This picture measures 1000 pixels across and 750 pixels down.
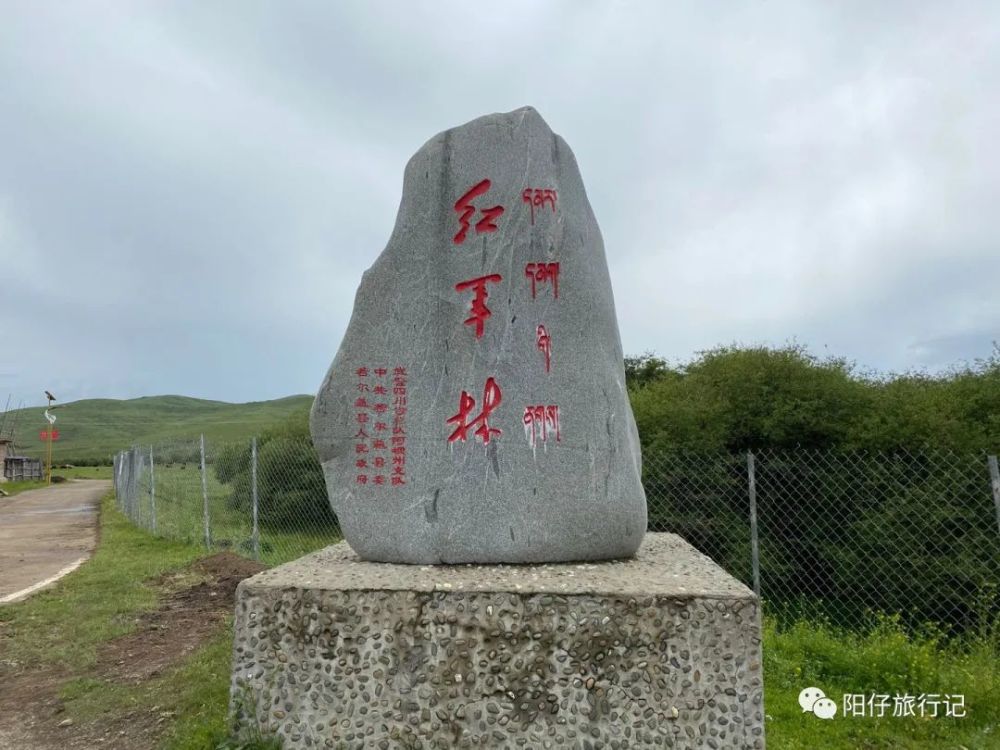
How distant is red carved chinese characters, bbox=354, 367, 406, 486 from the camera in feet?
13.3

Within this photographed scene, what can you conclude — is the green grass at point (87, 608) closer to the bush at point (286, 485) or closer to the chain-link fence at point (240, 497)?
the chain-link fence at point (240, 497)

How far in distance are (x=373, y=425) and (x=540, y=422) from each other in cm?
94

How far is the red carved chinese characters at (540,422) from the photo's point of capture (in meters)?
3.95

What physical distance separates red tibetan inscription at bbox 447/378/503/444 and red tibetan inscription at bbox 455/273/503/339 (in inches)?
12.6

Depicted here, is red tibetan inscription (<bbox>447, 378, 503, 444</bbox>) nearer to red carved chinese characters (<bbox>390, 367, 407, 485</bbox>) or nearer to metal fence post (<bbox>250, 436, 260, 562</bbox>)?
red carved chinese characters (<bbox>390, 367, 407, 485</bbox>)

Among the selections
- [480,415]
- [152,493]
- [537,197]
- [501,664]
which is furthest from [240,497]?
[501,664]

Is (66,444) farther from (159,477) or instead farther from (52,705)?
(52,705)

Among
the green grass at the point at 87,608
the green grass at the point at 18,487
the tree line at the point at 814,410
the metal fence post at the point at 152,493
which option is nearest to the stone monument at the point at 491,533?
the green grass at the point at 87,608

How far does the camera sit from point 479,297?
4.08 metres

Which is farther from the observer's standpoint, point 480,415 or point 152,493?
point 152,493

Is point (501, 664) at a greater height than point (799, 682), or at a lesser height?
greater

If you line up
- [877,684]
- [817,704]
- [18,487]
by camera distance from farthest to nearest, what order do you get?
[18,487] < [877,684] < [817,704]

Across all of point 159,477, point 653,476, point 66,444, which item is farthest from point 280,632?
point 66,444

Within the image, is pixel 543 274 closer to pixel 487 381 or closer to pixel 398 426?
pixel 487 381
